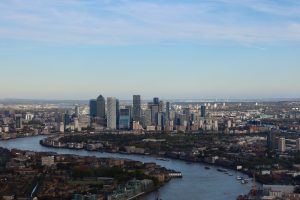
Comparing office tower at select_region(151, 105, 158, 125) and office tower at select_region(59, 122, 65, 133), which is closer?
office tower at select_region(59, 122, 65, 133)

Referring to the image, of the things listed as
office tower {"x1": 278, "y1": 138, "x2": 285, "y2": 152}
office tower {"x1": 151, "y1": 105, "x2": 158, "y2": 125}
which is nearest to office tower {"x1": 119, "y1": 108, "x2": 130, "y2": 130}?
office tower {"x1": 151, "y1": 105, "x2": 158, "y2": 125}

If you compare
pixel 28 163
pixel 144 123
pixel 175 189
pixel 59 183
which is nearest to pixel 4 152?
pixel 28 163

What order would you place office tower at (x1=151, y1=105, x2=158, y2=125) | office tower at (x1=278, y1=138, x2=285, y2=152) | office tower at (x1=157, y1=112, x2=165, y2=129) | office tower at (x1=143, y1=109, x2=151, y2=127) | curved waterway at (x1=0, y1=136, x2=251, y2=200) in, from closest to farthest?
curved waterway at (x1=0, y1=136, x2=251, y2=200), office tower at (x1=278, y1=138, x2=285, y2=152), office tower at (x1=157, y1=112, x2=165, y2=129), office tower at (x1=143, y1=109, x2=151, y2=127), office tower at (x1=151, y1=105, x2=158, y2=125)

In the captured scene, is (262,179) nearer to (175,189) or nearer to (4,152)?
(175,189)

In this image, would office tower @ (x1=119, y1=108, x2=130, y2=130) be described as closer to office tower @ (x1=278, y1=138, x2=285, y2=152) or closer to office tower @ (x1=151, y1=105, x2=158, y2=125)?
office tower @ (x1=151, y1=105, x2=158, y2=125)

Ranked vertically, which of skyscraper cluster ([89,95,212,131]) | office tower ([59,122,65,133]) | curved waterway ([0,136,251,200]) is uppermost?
A: skyscraper cluster ([89,95,212,131])

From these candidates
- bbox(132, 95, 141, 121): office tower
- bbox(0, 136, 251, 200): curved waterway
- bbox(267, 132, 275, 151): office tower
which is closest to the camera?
bbox(0, 136, 251, 200): curved waterway

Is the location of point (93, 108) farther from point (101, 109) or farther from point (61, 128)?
point (61, 128)

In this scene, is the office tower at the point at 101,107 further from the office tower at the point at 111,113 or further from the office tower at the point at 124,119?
the office tower at the point at 124,119
